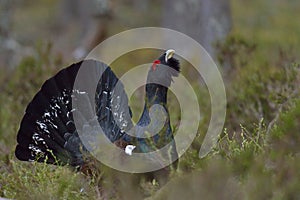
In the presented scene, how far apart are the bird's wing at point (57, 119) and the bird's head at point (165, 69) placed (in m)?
0.46

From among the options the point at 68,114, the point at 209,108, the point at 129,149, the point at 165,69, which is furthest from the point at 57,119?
the point at 209,108

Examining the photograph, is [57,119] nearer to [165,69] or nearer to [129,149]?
[129,149]

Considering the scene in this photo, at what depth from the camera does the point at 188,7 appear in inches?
542

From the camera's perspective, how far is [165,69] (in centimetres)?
545

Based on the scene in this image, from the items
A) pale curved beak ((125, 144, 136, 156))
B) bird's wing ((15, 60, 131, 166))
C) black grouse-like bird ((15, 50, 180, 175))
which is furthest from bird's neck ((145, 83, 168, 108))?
pale curved beak ((125, 144, 136, 156))

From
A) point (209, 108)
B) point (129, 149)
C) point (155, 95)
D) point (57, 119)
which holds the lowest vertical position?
point (209, 108)

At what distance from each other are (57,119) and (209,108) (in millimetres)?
2764

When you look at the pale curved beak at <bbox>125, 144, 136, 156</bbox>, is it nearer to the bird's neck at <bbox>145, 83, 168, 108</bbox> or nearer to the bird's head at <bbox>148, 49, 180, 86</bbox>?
the bird's neck at <bbox>145, 83, 168, 108</bbox>

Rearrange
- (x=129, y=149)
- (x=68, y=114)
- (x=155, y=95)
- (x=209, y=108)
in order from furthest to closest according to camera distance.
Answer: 1. (x=209, y=108)
2. (x=68, y=114)
3. (x=155, y=95)
4. (x=129, y=149)

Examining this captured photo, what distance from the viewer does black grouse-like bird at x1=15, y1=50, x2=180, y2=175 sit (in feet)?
17.9

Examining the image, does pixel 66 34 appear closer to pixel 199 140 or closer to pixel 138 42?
pixel 138 42

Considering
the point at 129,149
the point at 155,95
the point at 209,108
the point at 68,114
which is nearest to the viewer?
the point at 129,149

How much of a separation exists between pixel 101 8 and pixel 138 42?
5.92 meters

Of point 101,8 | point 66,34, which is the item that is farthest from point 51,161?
point 66,34
